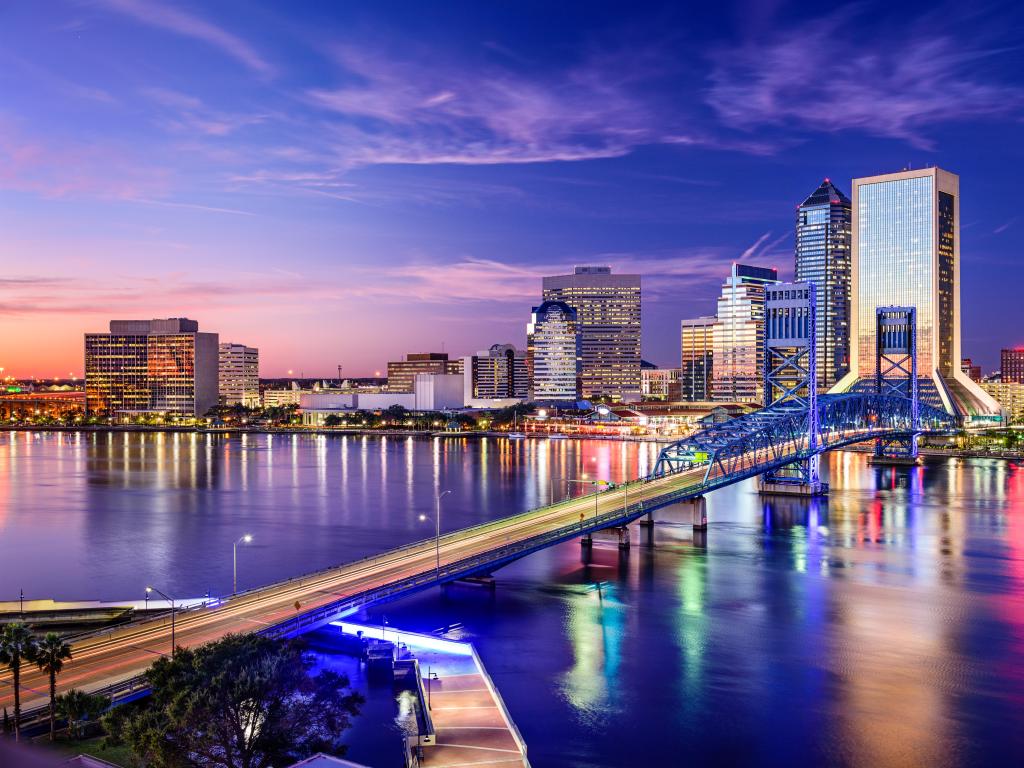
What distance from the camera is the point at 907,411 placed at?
90312 millimetres

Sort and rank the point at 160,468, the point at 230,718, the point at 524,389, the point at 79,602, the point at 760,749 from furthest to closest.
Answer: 1. the point at 524,389
2. the point at 160,468
3. the point at 79,602
4. the point at 760,749
5. the point at 230,718

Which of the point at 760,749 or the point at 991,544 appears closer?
the point at 760,749

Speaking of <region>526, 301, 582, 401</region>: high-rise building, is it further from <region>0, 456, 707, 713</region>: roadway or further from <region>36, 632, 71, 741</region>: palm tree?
<region>36, 632, 71, 741</region>: palm tree

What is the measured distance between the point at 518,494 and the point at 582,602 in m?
30.7

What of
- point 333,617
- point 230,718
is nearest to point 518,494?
point 333,617

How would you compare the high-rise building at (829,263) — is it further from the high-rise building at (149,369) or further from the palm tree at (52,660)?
the palm tree at (52,660)

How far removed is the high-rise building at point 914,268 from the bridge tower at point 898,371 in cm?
290

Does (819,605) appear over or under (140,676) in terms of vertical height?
under

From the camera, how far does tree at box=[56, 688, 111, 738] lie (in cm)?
1628

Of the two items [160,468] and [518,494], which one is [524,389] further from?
[518,494]

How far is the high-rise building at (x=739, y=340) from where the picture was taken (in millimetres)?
160500

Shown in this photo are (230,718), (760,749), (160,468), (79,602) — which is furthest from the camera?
(160,468)

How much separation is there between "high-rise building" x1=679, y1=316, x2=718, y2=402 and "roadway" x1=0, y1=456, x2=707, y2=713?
487 feet

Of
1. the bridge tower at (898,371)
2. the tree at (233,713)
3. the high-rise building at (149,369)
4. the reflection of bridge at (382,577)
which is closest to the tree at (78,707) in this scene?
the tree at (233,713)
